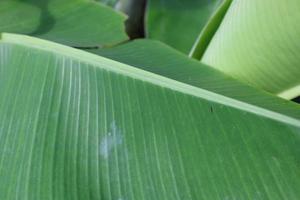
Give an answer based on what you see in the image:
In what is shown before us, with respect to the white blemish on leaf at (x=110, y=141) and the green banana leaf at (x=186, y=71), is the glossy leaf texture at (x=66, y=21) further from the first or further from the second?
the white blemish on leaf at (x=110, y=141)

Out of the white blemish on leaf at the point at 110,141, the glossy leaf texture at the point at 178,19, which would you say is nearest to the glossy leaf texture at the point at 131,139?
the white blemish on leaf at the point at 110,141

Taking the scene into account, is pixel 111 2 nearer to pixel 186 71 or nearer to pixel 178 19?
pixel 178 19

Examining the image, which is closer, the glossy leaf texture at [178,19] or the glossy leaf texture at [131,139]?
the glossy leaf texture at [131,139]

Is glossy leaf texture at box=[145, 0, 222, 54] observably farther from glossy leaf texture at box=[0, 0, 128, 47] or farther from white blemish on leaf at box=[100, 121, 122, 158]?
white blemish on leaf at box=[100, 121, 122, 158]

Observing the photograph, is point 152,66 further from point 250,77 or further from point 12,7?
point 12,7

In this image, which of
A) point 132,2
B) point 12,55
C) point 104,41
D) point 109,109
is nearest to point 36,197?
point 109,109

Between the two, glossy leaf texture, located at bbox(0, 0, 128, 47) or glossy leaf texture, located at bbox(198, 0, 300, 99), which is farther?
glossy leaf texture, located at bbox(0, 0, 128, 47)

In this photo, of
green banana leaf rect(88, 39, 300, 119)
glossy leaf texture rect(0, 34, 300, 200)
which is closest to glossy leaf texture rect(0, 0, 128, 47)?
green banana leaf rect(88, 39, 300, 119)

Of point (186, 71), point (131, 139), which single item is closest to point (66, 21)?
point (186, 71)
